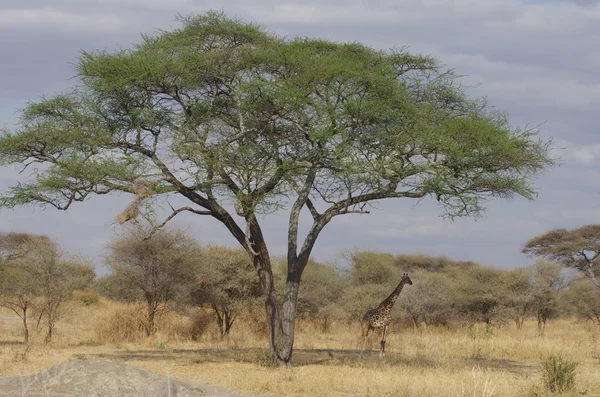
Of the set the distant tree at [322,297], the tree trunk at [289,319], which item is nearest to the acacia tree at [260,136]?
the tree trunk at [289,319]

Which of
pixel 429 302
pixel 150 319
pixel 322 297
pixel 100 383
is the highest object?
pixel 322 297

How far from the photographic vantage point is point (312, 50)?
20359 millimetres

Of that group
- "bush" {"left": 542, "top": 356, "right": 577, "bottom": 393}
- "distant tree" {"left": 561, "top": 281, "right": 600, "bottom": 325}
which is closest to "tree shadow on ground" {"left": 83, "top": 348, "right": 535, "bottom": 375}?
"bush" {"left": 542, "top": 356, "right": 577, "bottom": 393}

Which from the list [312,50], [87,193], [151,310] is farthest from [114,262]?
[312,50]

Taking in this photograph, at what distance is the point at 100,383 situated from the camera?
11367mm

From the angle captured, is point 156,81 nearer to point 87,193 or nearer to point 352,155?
point 87,193

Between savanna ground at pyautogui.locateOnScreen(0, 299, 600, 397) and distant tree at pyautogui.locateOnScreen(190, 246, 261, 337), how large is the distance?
757mm

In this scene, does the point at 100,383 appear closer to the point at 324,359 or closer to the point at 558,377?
the point at 558,377

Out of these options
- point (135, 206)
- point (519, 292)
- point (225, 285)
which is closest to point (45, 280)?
point (225, 285)

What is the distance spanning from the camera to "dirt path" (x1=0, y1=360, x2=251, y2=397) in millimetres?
11078

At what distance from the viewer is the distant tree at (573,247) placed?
44.3m

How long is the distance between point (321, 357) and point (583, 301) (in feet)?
71.4

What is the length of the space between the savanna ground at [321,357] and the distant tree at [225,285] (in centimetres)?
76

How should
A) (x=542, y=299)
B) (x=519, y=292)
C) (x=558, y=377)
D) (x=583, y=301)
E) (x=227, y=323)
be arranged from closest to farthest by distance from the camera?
1. (x=558, y=377)
2. (x=227, y=323)
3. (x=519, y=292)
4. (x=542, y=299)
5. (x=583, y=301)
